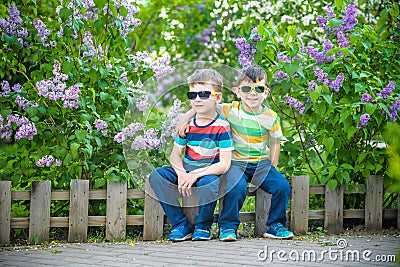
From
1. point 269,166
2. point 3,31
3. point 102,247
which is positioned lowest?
point 102,247

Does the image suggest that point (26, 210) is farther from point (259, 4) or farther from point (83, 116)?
point (259, 4)

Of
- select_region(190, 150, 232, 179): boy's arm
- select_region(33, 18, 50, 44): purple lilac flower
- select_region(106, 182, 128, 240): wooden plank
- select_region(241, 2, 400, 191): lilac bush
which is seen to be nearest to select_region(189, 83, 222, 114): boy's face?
select_region(190, 150, 232, 179): boy's arm

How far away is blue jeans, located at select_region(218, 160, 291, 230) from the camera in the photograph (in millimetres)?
4477

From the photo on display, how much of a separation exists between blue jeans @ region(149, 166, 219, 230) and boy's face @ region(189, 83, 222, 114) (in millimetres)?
427

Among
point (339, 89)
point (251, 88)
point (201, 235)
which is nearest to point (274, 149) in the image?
point (251, 88)

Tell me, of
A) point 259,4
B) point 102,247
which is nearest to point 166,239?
point 102,247

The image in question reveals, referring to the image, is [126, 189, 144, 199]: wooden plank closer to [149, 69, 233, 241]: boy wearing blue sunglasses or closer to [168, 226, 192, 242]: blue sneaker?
[149, 69, 233, 241]: boy wearing blue sunglasses

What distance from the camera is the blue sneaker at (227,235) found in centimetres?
446

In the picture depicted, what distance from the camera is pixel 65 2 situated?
4.38 metres

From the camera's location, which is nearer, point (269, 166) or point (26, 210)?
point (269, 166)

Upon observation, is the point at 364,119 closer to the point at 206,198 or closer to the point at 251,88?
the point at 251,88

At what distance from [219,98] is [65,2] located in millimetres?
1262

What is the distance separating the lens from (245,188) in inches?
178

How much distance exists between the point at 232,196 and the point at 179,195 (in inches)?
15.2
